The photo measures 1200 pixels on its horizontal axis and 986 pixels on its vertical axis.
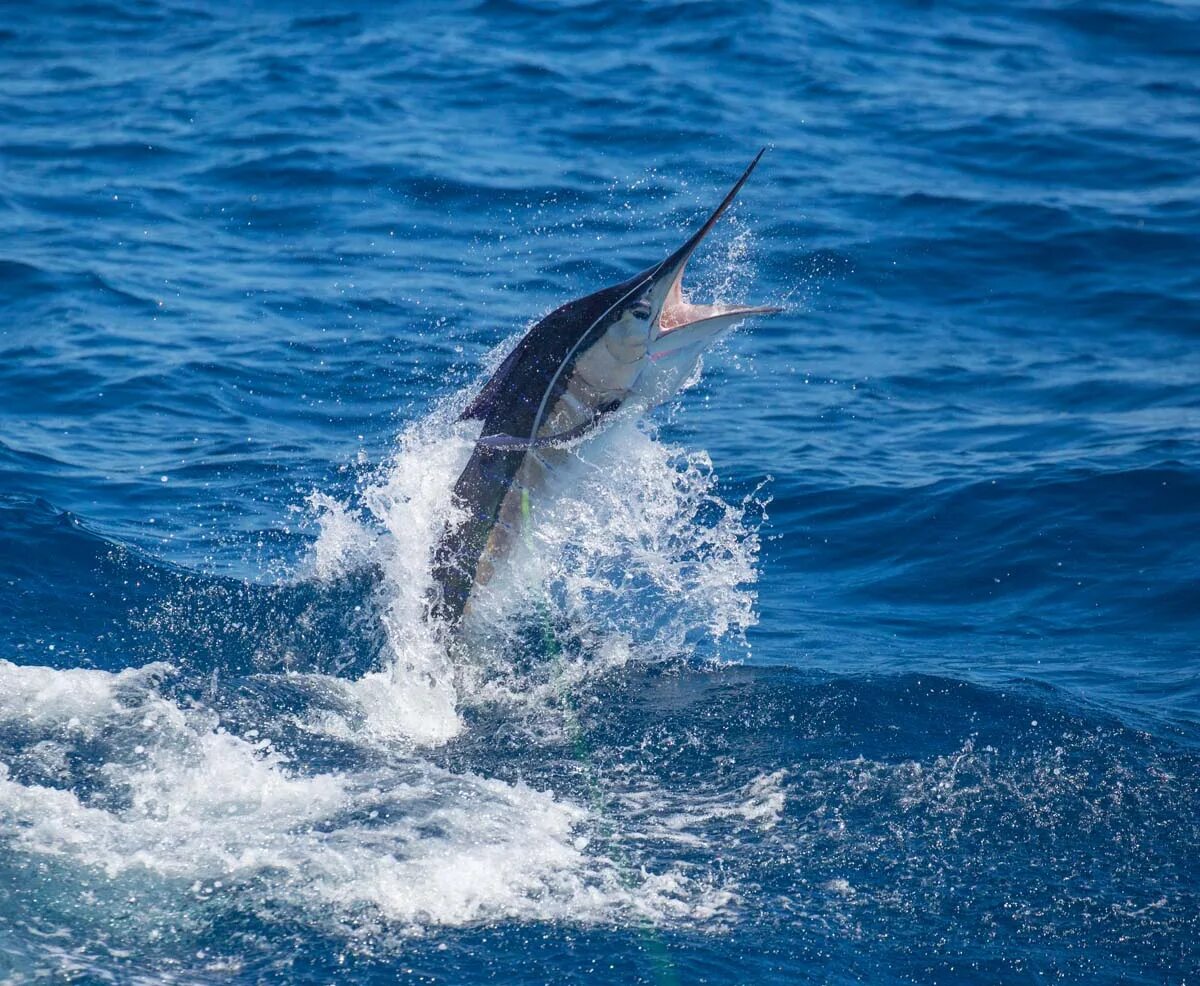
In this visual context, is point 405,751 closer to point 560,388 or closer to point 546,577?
point 546,577

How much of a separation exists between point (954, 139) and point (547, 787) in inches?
492

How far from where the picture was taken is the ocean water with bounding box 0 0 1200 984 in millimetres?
5738

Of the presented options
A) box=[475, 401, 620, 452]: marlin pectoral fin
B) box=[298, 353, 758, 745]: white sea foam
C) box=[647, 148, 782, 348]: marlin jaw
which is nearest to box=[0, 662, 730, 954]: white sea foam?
box=[298, 353, 758, 745]: white sea foam

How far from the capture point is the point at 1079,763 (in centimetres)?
698

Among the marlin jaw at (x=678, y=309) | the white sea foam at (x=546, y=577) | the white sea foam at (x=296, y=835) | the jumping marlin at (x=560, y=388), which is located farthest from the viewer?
the white sea foam at (x=546, y=577)

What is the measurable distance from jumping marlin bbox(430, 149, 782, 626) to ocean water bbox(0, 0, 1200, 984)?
0.69ft

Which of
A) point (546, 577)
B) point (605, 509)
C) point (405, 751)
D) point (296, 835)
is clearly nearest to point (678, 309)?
point (605, 509)

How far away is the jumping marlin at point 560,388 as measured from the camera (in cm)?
704

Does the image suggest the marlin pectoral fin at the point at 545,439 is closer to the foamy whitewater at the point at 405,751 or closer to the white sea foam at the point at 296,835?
the foamy whitewater at the point at 405,751

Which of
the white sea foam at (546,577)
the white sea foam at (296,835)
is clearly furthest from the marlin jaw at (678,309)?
the white sea foam at (296,835)

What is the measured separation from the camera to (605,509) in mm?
8258

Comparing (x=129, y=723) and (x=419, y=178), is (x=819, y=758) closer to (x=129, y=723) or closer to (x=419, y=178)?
(x=129, y=723)

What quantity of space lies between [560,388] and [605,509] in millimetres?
1119

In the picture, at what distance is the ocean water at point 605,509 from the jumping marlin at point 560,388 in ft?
0.69
